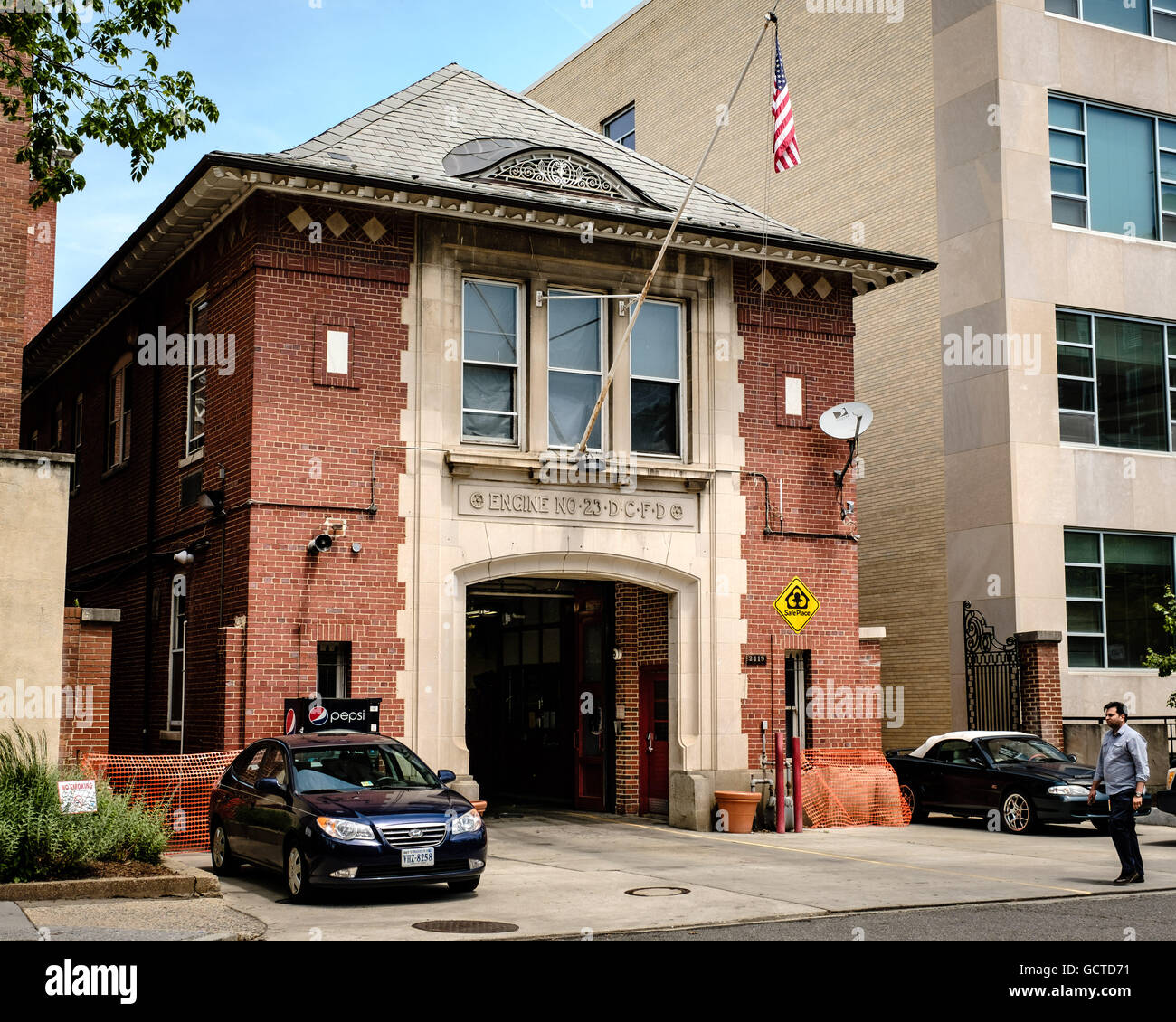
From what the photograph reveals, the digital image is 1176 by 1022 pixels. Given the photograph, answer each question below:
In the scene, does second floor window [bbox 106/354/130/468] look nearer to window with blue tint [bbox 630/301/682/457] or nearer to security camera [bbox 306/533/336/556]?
security camera [bbox 306/533/336/556]

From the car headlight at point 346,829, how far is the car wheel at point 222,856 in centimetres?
231

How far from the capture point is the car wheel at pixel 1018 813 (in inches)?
738

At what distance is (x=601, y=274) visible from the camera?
19594 millimetres

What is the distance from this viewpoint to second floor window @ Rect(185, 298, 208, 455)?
762 inches

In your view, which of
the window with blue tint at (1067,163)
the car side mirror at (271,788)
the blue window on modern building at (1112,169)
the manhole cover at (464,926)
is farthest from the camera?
the blue window on modern building at (1112,169)

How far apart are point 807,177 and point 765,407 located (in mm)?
11175

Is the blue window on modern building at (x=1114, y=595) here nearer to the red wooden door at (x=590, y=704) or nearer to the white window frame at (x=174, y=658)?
the red wooden door at (x=590, y=704)

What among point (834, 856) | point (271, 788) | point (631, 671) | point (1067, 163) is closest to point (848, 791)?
point (631, 671)

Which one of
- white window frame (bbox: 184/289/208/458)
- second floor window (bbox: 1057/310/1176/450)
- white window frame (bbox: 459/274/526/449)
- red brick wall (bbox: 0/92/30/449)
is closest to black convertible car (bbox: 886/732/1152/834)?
second floor window (bbox: 1057/310/1176/450)

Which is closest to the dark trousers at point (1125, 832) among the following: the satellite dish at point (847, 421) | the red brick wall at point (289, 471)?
the satellite dish at point (847, 421)

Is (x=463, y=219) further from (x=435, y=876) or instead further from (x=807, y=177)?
(x=807, y=177)

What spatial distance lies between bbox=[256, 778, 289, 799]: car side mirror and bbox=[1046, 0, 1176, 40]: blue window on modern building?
20.9 metres

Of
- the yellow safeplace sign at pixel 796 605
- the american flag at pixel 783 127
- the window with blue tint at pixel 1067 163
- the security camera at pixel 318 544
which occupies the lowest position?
the yellow safeplace sign at pixel 796 605

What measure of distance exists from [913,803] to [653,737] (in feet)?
13.2
